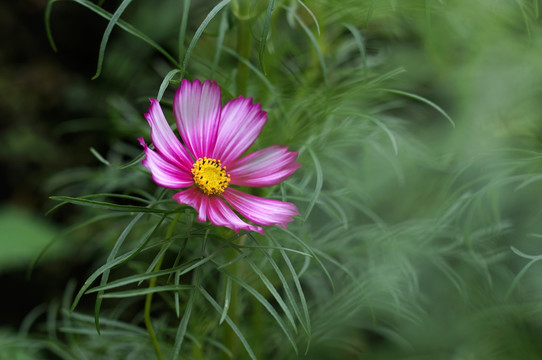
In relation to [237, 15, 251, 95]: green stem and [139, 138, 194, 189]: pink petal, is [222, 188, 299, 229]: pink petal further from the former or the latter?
[237, 15, 251, 95]: green stem

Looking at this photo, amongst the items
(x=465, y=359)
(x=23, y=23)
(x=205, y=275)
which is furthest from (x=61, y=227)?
(x=465, y=359)

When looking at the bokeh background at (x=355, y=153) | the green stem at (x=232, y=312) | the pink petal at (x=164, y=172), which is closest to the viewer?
the pink petal at (x=164, y=172)

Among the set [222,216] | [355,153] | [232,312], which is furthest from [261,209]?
[355,153]

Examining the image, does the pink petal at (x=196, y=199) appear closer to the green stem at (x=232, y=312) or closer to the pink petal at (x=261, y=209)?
the pink petal at (x=261, y=209)

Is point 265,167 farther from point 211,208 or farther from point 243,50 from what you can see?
point 243,50

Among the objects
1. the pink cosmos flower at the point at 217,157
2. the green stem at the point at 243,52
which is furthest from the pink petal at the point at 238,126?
A: the green stem at the point at 243,52

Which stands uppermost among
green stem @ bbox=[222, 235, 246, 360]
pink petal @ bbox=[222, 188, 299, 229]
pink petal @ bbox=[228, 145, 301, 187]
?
pink petal @ bbox=[228, 145, 301, 187]

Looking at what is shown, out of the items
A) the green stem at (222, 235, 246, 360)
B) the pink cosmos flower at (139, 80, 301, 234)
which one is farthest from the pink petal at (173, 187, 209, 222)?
the green stem at (222, 235, 246, 360)
